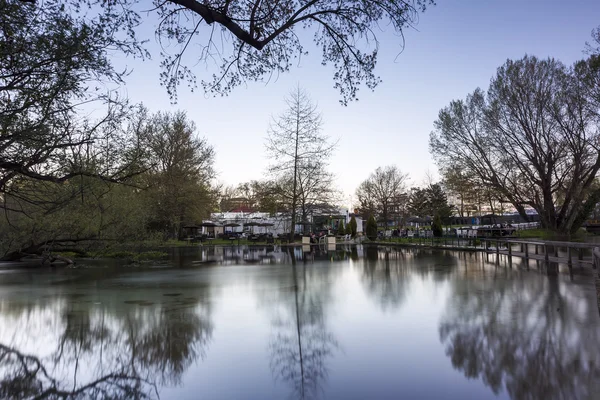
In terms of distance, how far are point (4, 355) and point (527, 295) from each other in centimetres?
932

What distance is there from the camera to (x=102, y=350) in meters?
5.80

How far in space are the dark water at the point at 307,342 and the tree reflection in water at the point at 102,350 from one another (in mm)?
24

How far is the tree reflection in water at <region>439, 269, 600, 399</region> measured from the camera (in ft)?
14.1

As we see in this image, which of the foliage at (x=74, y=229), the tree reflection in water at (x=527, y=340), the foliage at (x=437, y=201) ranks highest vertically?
the foliage at (x=437, y=201)

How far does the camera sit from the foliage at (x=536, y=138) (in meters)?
24.9

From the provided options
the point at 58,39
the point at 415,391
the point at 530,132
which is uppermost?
the point at 530,132

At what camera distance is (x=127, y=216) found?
19.3 meters

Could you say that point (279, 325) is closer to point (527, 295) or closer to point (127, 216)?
point (527, 295)

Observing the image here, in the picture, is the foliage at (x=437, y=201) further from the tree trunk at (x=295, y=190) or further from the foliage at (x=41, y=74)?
the foliage at (x=41, y=74)

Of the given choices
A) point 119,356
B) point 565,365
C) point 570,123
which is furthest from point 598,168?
point 119,356

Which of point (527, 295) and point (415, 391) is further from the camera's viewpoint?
point (527, 295)

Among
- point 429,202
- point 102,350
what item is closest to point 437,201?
point 429,202

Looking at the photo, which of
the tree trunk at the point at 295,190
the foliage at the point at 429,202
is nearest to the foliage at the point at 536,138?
the tree trunk at the point at 295,190

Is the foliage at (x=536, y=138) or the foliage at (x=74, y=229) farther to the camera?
the foliage at (x=536, y=138)
